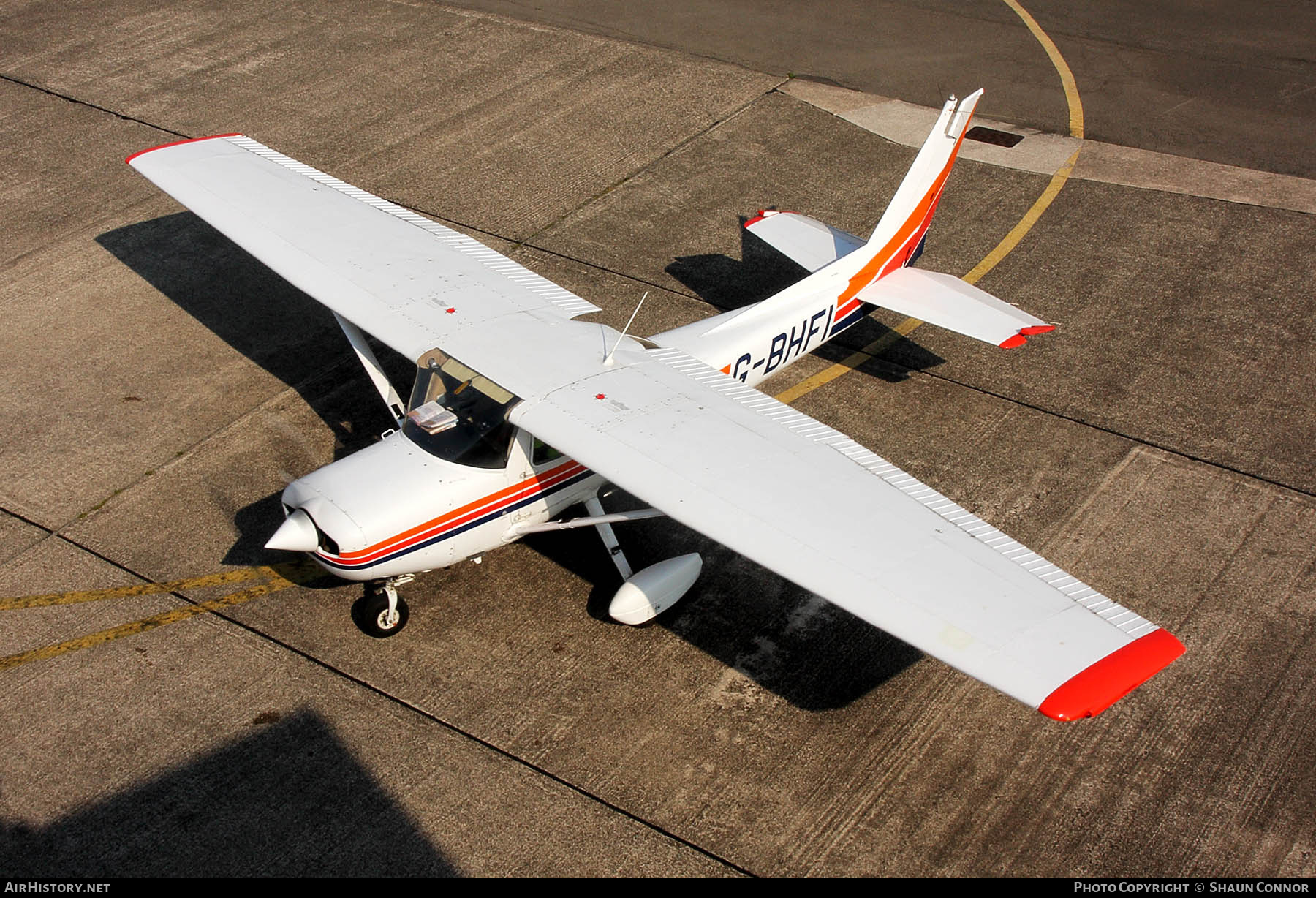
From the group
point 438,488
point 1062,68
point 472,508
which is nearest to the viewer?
point 438,488

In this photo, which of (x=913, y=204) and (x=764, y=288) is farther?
(x=764, y=288)

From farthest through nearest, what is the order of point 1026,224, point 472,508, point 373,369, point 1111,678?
point 1026,224, point 373,369, point 472,508, point 1111,678

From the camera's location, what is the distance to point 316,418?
11.2 metres

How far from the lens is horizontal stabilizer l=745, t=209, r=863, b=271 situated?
39.2 ft

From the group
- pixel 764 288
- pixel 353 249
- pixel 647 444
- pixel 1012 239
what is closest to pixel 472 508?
pixel 647 444

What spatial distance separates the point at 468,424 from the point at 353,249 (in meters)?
2.81

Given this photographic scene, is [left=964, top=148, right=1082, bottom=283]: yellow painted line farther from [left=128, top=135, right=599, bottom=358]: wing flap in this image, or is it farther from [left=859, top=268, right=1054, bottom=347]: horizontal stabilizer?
[left=128, top=135, right=599, bottom=358]: wing flap

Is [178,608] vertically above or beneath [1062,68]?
beneath

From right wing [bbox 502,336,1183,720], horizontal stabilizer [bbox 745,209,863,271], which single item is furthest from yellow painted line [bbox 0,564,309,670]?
horizontal stabilizer [bbox 745,209,863,271]

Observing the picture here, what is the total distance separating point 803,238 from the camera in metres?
12.2

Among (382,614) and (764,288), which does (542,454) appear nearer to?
(382,614)

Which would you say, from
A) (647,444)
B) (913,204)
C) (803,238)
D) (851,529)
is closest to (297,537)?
(647,444)

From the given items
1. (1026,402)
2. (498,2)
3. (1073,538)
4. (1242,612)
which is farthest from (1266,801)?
(498,2)

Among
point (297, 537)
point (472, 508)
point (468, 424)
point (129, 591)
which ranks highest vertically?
point (468, 424)
